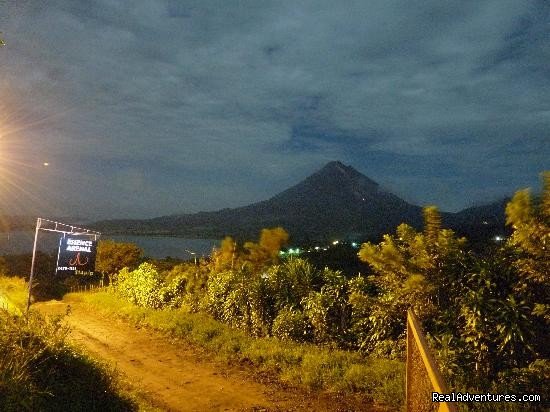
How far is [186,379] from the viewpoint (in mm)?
11062

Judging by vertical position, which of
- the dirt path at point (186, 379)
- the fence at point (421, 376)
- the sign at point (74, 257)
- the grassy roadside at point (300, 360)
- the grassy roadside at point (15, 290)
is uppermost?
the sign at point (74, 257)

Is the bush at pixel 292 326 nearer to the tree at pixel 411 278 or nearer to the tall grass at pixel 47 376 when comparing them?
the tree at pixel 411 278

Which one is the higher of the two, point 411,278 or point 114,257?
point 114,257

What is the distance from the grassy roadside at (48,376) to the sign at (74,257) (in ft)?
36.4

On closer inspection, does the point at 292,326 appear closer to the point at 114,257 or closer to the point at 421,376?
the point at 421,376

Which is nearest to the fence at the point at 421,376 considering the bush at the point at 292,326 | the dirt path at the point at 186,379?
the dirt path at the point at 186,379

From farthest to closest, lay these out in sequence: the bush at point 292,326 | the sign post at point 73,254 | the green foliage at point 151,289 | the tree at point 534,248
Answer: the sign post at point 73,254, the green foliage at point 151,289, the bush at point 292,326, the tree at point 534,248

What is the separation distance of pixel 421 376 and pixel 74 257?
1938 cm

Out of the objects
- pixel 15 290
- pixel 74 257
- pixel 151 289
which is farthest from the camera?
pixel 15 290

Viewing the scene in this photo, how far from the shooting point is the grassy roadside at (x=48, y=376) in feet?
22.4

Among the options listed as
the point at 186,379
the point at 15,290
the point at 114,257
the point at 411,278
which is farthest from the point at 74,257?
the point at 411,278

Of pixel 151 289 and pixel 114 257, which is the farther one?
pixel 114 257

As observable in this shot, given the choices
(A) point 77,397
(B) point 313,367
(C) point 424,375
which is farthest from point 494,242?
(A) point 77,397

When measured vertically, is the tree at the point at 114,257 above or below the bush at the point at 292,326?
above
